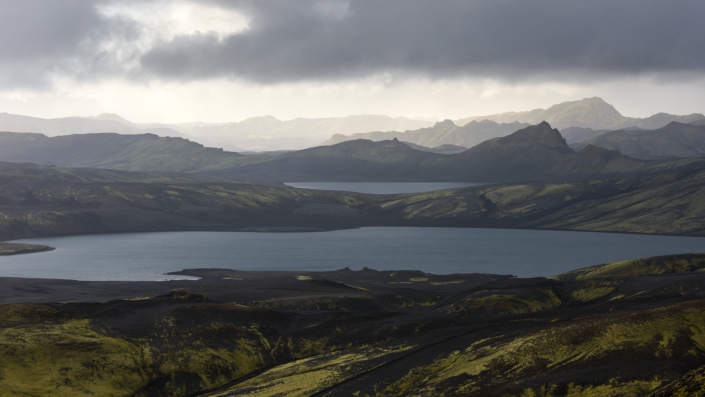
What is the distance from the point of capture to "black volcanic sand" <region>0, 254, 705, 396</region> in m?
23.9

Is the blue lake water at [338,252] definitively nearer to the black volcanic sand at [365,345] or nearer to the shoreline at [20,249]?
the shoreline at [20,249]

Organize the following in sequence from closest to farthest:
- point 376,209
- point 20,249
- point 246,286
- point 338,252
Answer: point 246,286 → point 20,249 → point 338,252 → point 376,209

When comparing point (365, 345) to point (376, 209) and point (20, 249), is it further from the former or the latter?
point (376, 209)

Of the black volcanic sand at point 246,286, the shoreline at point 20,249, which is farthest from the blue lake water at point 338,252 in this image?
the black volcanic sand at point 246,286

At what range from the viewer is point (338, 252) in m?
116

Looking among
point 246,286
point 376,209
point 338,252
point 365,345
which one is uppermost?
point 376,209

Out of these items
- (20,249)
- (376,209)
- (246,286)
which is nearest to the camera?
(246,286)

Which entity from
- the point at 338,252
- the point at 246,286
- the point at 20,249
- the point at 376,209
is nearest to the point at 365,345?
the point at 246,286

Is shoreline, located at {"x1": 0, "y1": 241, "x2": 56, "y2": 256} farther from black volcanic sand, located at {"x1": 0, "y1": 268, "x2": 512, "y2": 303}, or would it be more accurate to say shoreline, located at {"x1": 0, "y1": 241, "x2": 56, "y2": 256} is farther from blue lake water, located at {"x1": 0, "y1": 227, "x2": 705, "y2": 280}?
black volcanic sand, located at {"x1": 0, "y1": 268, "x2": 512, "y2": 303}

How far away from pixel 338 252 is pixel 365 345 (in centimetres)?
8108

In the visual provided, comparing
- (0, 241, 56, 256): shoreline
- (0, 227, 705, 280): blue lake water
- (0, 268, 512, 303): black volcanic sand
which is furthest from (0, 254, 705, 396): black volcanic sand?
(0, 241, 56, 256): shoreline

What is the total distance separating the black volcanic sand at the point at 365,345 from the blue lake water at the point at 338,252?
143 ft

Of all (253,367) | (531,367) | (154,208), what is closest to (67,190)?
(154,208)

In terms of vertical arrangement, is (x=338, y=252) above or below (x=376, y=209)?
below
